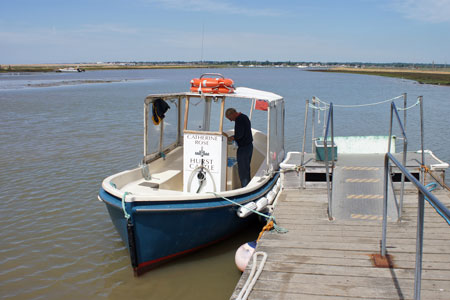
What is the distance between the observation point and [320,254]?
547 cm

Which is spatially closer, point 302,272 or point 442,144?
point 302,272

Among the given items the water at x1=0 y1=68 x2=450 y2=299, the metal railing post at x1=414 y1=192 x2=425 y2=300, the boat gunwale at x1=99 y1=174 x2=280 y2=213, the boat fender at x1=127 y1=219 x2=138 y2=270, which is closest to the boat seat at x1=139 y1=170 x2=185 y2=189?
the boat gunwale at x1=99 y1=174 x2=280 y2=213

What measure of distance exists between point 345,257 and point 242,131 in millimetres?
3156

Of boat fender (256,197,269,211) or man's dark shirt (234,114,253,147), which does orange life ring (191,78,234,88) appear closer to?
man's dark shirt (234,114,253,147)

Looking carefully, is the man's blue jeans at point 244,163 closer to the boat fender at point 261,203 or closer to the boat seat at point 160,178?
the boat fender at point 261,203

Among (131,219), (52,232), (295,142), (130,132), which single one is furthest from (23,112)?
(131,219)

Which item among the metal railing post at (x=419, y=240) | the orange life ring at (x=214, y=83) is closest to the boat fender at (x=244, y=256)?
the orange life ring at (x=214, y=83)

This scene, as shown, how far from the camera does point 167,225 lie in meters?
6.35

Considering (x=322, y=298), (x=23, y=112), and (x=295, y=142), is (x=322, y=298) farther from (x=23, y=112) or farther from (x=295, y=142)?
(x=23, y=112)

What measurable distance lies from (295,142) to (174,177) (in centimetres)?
940

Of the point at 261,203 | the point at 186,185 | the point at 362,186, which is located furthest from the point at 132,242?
the point at 362,186

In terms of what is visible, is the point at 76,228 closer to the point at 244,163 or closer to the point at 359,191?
the point at 244,163

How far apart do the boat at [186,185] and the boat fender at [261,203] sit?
0.02 meters

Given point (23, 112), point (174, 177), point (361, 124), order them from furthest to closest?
point (23, 112) → point (361, 124) → point (174, 177)
